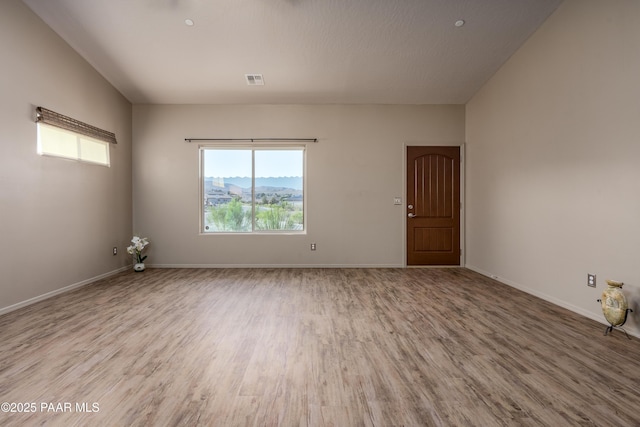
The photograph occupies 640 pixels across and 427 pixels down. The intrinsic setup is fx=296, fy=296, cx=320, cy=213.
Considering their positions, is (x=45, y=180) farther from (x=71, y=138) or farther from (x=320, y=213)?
(x=320, y=213)

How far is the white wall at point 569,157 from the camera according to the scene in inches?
104

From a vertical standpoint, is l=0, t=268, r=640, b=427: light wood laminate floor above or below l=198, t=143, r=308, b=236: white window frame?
below

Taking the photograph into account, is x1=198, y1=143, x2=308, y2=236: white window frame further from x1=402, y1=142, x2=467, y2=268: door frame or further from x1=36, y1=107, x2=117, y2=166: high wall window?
x1=402, y1=142, x2=467, y2=268: door frame

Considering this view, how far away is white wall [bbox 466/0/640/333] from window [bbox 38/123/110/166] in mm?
5965

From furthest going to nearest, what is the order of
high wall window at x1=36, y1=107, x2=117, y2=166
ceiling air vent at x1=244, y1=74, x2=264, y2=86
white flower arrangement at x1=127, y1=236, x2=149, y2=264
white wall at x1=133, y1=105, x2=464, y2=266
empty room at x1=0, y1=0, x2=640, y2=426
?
white wall at x1=133, y1=105, x2=464, y2=266
white flower arrangement at x1=127, y1=236, x2=149, y2=264
ceiling air vent at x1=244, y1=74, x2=264, y2=86
high wall window at x1=36, y1=107, x2=117, y2=166
empty room at x1=0, y1=0, x2=640, y2=426

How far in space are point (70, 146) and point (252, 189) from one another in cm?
259

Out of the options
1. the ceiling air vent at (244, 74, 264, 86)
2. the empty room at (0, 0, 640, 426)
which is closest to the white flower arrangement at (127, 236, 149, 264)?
the empty room at (0, 0, 640, 426)

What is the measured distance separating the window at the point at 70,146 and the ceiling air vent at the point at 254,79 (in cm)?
243

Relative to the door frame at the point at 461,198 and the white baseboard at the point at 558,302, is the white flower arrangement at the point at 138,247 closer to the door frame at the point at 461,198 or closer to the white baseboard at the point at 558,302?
the door frame at the point at 461,198

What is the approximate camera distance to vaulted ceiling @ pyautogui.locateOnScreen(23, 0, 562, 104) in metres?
3.36

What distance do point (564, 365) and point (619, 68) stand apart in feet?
8.73

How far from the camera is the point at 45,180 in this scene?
139 inches

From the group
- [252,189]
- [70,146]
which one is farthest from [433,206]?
[70,146]

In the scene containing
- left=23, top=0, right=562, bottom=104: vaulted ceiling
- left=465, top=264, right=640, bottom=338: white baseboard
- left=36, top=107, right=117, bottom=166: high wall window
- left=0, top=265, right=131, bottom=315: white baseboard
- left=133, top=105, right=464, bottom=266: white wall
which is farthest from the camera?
left=133, top=105, right=464, bottom=266: white wall
